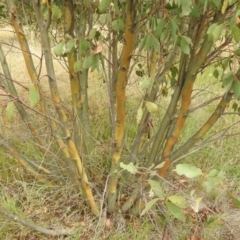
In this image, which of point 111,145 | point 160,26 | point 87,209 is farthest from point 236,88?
point 87,209

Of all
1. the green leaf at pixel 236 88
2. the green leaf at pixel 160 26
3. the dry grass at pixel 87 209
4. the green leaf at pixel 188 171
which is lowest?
the dry grass at pixel 87 209

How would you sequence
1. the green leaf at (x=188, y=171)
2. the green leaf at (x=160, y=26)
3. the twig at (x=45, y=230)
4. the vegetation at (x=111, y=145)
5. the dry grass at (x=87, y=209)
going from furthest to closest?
1. the dry grass at (x=87, y=209)
2. the twig at (x=45, y=230)
3. the vegetation at (x=111, y=145)
4. the green leaf at (x=160, y=26)
5. the green leaf at (x=188, y=171)

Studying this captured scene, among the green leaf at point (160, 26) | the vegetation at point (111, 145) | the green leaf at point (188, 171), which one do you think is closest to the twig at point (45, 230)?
the vegetation at point (111, 145)

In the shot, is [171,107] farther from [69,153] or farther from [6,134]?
[6,134]

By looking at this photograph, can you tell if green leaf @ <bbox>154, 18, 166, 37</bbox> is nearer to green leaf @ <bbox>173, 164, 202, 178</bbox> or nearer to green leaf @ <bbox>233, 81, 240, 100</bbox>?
green leaf @ <bbox>233, 81, 240, 100</bbox>

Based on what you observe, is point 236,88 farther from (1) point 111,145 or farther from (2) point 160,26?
(1) point 111,145

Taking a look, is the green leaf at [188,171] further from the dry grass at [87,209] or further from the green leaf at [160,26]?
the dry grass at [87,209]

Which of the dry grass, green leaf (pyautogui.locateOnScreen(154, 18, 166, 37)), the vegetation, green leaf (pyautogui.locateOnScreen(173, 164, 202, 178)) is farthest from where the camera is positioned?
the dry grass

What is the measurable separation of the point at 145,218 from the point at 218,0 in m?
1.24

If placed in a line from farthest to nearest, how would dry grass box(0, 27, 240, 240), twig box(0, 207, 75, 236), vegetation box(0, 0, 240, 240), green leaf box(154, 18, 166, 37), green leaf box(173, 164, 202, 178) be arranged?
1. dry grass box(0, 27, 240, 240)
2. twig box(0, 207, 75, 236)
3. vegetation box(0, 0, 240, 240)
4. green leaf box(154, 18, 166, 37)
5. green leaf box(173, 164, 202, 178)

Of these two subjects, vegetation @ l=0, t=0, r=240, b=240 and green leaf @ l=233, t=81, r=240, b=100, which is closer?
green leaf @ l=233, t=81, r=240, b=100

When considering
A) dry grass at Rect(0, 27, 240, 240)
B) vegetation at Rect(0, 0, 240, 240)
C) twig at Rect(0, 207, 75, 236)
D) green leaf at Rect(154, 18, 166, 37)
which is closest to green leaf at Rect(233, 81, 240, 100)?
vegetation at Rect(0, 0, 240, 240)

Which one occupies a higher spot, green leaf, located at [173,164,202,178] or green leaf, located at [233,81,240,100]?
green leaf, located at [233,81,240,100]

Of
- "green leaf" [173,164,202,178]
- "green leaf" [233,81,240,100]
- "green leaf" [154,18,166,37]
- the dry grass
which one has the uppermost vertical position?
"green leaf" [154,18,166,37]
